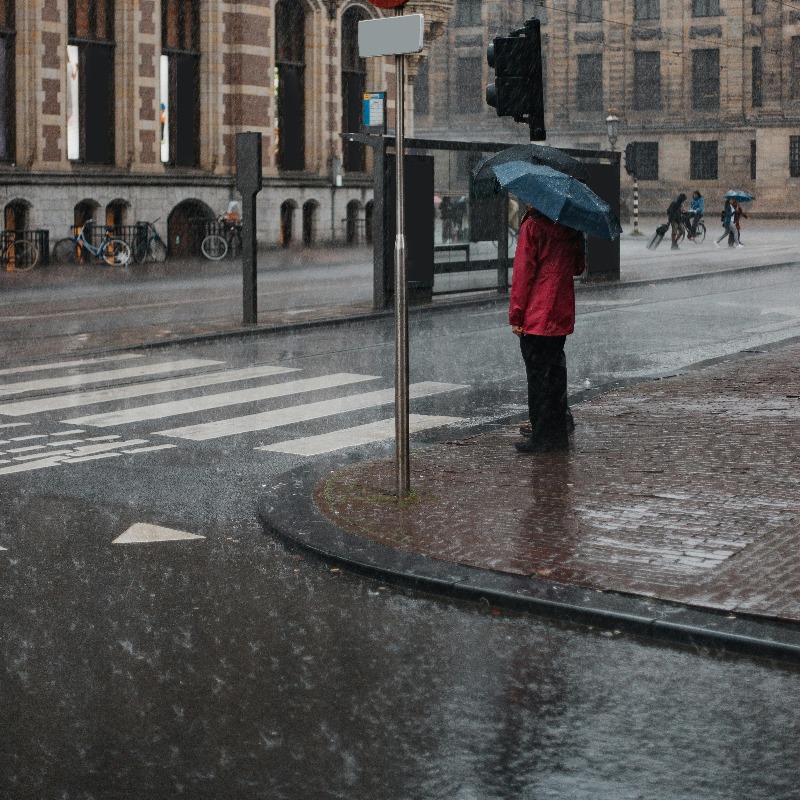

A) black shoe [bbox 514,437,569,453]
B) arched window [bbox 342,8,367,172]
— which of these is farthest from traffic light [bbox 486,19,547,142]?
arched window [bbox 342,8,367,172]

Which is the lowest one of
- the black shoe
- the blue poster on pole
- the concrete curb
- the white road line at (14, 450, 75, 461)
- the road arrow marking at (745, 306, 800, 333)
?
the concrete curb

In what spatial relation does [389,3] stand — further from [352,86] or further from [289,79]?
[352,86]

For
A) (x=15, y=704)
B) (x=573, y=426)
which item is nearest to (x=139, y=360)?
(x=573, y=426)

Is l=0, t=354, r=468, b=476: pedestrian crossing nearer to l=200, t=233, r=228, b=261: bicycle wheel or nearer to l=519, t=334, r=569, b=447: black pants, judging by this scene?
l=519, t=334, r=569, b=447: black pants

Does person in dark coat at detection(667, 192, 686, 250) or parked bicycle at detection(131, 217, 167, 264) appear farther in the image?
person in dark coat at detection(667, 192, 686, 250)

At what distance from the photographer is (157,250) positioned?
32188mm

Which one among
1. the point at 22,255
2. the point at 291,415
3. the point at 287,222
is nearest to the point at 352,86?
the point at 287,222

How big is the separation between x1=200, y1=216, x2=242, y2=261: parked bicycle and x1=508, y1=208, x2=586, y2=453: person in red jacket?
23642mm

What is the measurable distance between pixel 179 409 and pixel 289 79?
28.1m

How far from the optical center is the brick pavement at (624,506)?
241 inches

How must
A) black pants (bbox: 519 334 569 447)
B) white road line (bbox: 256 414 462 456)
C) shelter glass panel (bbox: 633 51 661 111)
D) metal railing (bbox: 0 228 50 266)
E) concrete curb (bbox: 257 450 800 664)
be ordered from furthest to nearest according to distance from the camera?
shelter glass panel (bbox: 633 51 661 111) < metal railing (bbox: 0 228 50 266) < white road line (bbox: 256 414 462 456) < black pants (bbox: 519 334 569 447) < concrete curb (bbox: 257 450 800 664)

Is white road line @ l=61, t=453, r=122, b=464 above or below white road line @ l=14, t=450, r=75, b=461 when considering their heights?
below

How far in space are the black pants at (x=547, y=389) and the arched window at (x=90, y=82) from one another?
24130 millimetres

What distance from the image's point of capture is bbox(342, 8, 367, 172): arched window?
39.9 m
